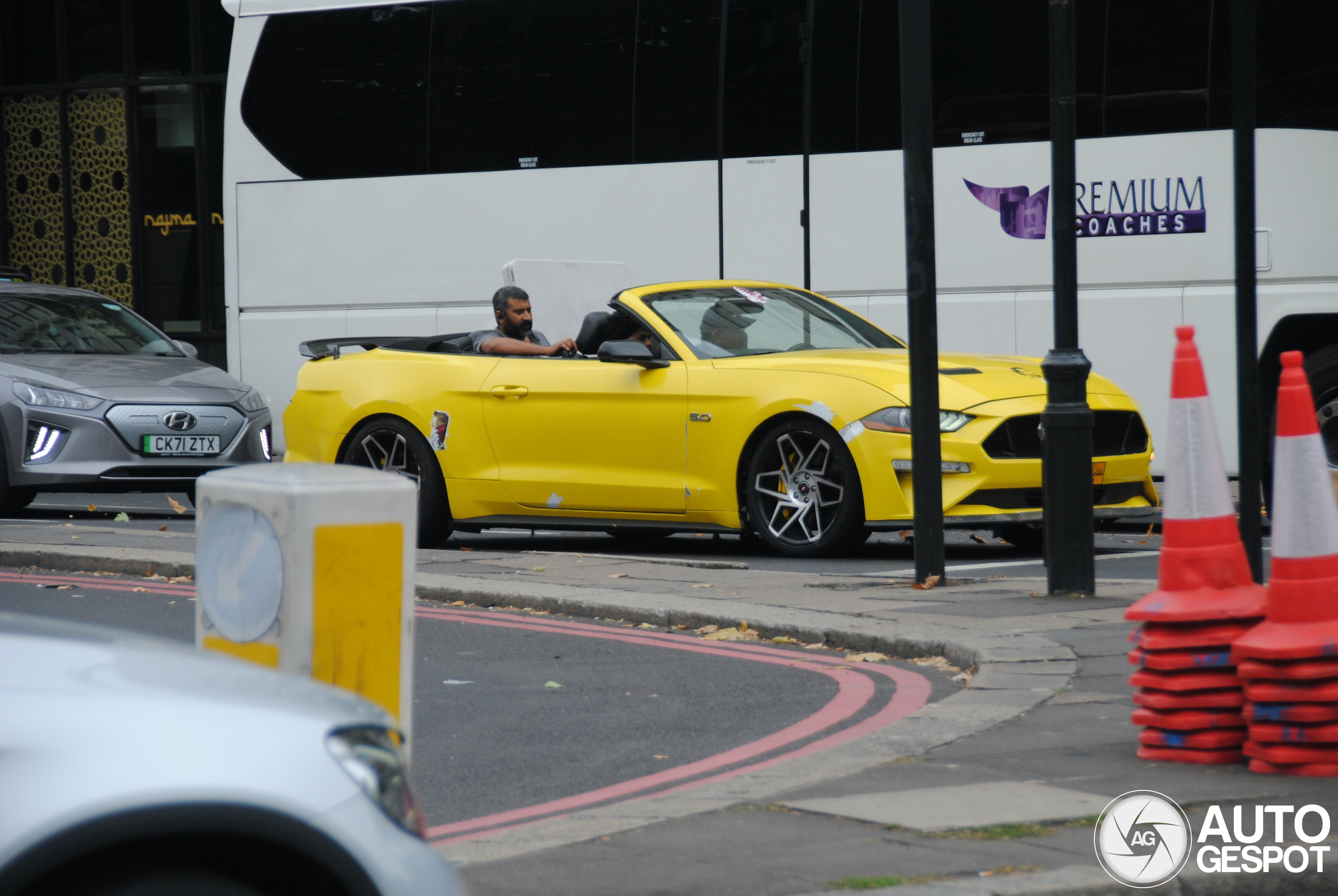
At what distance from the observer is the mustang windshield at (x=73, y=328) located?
1348 centimetres

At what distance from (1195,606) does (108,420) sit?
30.6 ft

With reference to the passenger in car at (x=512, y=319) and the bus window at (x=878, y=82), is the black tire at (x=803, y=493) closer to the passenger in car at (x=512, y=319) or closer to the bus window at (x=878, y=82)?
the passenger in car at (x=512, y=319)

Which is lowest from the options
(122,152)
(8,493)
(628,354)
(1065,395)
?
(8,493)

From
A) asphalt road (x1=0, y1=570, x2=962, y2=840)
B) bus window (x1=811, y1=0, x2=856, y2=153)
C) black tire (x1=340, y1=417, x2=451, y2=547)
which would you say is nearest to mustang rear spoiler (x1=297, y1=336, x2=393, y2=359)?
black tire (x1=340, y1=417, x2=451, y2=547)

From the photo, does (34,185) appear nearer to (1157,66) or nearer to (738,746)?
(1157,66)

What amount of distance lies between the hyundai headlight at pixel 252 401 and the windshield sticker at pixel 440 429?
2735mm

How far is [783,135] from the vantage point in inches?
538

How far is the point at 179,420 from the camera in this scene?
12.8 m

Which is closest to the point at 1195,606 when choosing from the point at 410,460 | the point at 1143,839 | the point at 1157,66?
the point at 1143,839

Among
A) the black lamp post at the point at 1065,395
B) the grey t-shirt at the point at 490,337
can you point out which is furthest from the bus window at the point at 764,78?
the black lamp post at the point at 1065,395

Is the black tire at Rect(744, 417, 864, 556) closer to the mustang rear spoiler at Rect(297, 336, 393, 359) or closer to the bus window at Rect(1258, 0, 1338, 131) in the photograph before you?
the mustang rear spoiler at Rect(297, 336, 393, 359)

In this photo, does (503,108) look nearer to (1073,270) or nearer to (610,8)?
(610,8)

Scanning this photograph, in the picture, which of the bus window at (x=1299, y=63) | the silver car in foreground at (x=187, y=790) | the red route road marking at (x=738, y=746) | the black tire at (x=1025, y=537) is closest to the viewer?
the silver car in foreground at (x=187, y=790)

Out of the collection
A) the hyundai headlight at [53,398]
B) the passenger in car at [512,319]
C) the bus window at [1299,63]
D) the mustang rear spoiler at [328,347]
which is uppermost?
the bus window at [1299,63]
